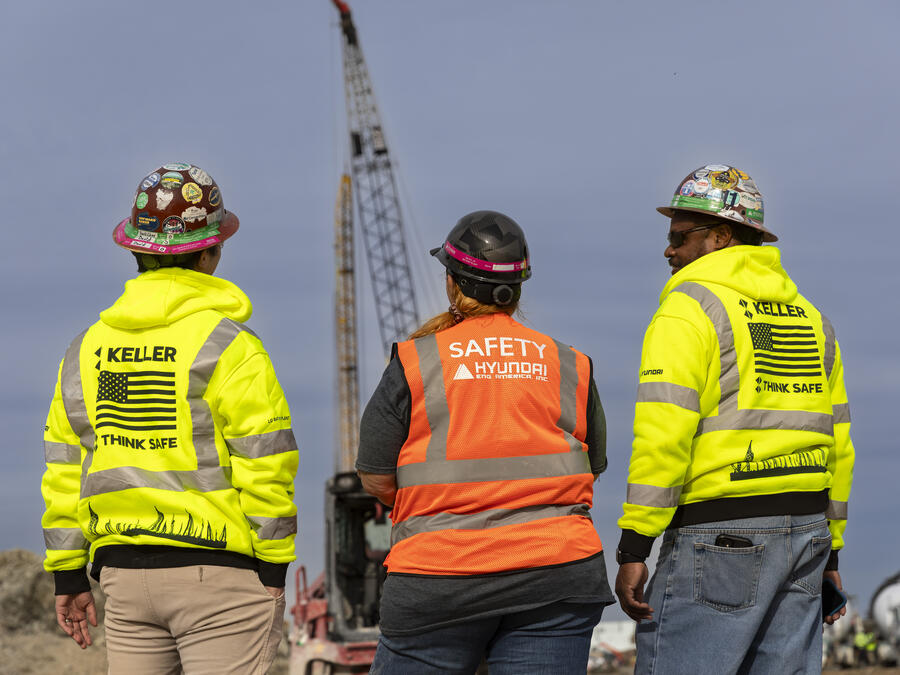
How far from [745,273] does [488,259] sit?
49.1 inches

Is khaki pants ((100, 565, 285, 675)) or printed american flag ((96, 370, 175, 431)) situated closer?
khaki pants ((100, 565, 285, 675))

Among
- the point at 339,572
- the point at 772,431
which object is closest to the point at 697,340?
the point at 772,431

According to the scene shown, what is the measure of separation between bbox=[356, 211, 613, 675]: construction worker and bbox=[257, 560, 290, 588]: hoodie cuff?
51 cm

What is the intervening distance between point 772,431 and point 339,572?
47.0ft

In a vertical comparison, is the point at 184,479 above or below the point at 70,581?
above

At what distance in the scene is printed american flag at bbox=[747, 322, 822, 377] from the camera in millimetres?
4383

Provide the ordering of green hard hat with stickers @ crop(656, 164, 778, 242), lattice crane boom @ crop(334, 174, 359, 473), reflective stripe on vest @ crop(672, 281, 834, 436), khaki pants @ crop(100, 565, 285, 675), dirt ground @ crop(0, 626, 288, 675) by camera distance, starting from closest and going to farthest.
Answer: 1. khaki pants @ crop(100, 565, 285, 675)
2. reflective stripe on vest @ crop(672, 281, 834, 436)
3. green hard hat with stickers @ crop(656, 164, 778, 242)
4. dirt ground @ crop(0, 626, 288, 675)
5. lattice crane boom @ crop(334, 174, 359, 473)

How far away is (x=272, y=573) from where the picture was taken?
13.4 ft

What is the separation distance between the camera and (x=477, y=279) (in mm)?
3896

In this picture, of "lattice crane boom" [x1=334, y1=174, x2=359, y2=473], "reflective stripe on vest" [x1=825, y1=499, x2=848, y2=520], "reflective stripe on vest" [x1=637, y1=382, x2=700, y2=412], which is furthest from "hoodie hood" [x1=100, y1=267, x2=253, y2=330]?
"lattice crane boom" [x1=334, y1=174, x2=359, y2=473]

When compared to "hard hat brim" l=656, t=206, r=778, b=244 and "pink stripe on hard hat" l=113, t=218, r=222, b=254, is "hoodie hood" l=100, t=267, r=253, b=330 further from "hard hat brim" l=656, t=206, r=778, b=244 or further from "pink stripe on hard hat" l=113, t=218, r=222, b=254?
"hard hat brim" l=656, t=206, r=778, b=244

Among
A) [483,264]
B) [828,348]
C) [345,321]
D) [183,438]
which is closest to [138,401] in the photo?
[183,438]

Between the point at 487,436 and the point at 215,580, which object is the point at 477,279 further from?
the point at 215,580

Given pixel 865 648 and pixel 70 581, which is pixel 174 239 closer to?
pixel 70 581
